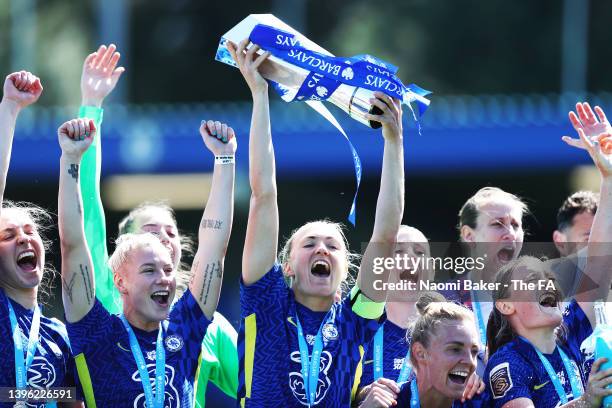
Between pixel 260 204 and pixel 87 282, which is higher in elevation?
pixel 260 204

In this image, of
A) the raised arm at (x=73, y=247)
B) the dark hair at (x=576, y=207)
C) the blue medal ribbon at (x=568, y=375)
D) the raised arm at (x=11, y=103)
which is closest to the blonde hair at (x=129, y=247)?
the raised arm at (x=73, y=247)

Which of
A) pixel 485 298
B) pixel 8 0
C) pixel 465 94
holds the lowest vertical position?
pixel 485 298

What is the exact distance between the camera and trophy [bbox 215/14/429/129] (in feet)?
15.1

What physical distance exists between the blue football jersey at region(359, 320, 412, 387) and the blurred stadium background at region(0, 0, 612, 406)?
4061 mm

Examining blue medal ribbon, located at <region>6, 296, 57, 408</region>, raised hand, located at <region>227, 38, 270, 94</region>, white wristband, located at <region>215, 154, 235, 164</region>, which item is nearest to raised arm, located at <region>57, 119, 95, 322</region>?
blue medal ribbon, located at <region>6, 296, 57, 408</region>

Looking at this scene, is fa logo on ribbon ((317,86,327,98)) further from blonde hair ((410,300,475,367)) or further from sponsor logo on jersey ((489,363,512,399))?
sponsor logo on jersey ((489,363,512,399))

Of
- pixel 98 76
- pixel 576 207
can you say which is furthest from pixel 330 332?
pixel 576 207

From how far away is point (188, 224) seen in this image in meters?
12.0

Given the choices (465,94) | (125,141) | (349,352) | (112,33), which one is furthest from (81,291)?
(465,94)

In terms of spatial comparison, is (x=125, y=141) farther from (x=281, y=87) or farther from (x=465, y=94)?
(x=281, y=87)

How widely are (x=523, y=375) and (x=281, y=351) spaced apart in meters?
0.90

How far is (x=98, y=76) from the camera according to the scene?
5.43m

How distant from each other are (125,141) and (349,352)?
277 inches

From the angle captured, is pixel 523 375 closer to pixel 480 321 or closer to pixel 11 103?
pixel 480 321
